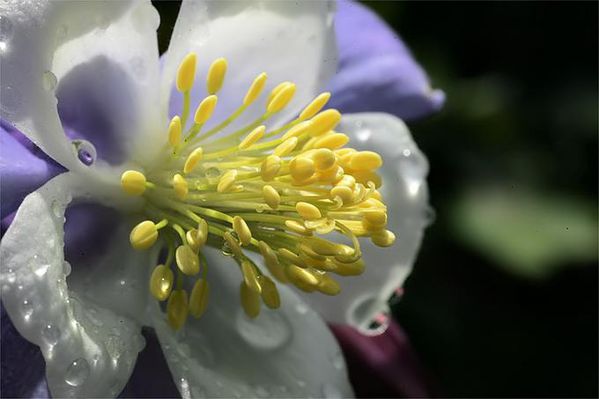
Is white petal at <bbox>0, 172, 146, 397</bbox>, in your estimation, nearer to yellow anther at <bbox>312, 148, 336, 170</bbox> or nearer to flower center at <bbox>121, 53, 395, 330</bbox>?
flower center at <bbox>121, 53, 395, 330</bbox>

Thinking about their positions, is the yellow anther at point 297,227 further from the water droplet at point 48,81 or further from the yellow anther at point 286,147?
the water droplet at point 48,81

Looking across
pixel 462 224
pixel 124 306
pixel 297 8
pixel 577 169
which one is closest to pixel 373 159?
pixel 297 8

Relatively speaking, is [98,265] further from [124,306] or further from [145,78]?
[145,78]

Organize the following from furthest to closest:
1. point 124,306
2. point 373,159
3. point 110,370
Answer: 1. point 373,159
2. point 124,306
3. point 110,370

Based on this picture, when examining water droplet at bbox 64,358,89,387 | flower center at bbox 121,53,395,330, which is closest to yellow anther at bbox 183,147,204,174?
flower center at bbox 121,53,395,330

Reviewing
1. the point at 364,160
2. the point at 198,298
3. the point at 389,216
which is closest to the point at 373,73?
the point at 389,216

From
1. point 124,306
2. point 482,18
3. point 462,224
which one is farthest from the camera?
point 482,18

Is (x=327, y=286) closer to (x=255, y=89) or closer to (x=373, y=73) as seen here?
(x=255, y=89)
